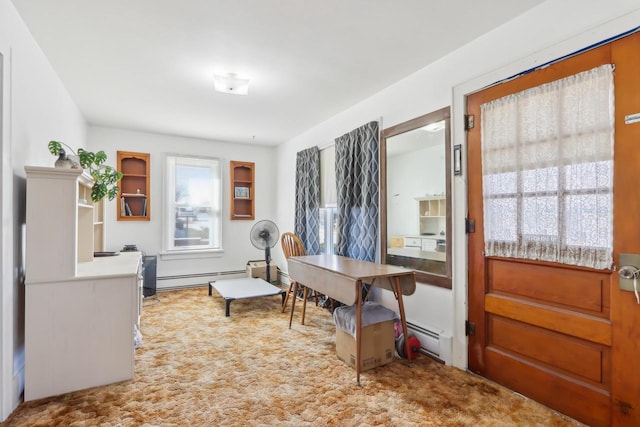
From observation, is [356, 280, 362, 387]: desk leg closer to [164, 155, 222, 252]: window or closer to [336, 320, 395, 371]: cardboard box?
[336, 320, 395, 371]: cardboard box

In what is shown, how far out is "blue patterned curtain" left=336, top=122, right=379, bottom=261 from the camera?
3176 mm

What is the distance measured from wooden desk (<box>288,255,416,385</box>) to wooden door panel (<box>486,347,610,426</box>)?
0.62m

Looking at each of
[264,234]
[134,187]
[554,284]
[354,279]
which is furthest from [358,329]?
[134,187]

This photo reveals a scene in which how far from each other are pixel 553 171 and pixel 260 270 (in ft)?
13.6

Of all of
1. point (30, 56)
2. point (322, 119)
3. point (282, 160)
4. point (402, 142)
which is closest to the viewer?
point (30, 56)

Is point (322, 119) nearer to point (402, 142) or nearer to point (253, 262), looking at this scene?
point (402, 142)

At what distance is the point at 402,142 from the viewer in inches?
116

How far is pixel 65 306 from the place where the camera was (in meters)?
2.04

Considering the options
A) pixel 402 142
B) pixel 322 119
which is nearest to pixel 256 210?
pixel 322 119

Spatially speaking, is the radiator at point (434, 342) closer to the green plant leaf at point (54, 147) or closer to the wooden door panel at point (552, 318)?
the wooden door panel at point (552, 318)

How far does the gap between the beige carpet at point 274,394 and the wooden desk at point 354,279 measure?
26 centimetres

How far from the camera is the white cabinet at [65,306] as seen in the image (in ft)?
6.43

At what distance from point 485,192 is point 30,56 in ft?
10.9

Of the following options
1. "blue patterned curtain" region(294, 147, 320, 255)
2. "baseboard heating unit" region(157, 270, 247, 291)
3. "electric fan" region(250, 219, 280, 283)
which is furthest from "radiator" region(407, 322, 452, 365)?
"baseboard heating unit" region(157, 270, 247, 291)
